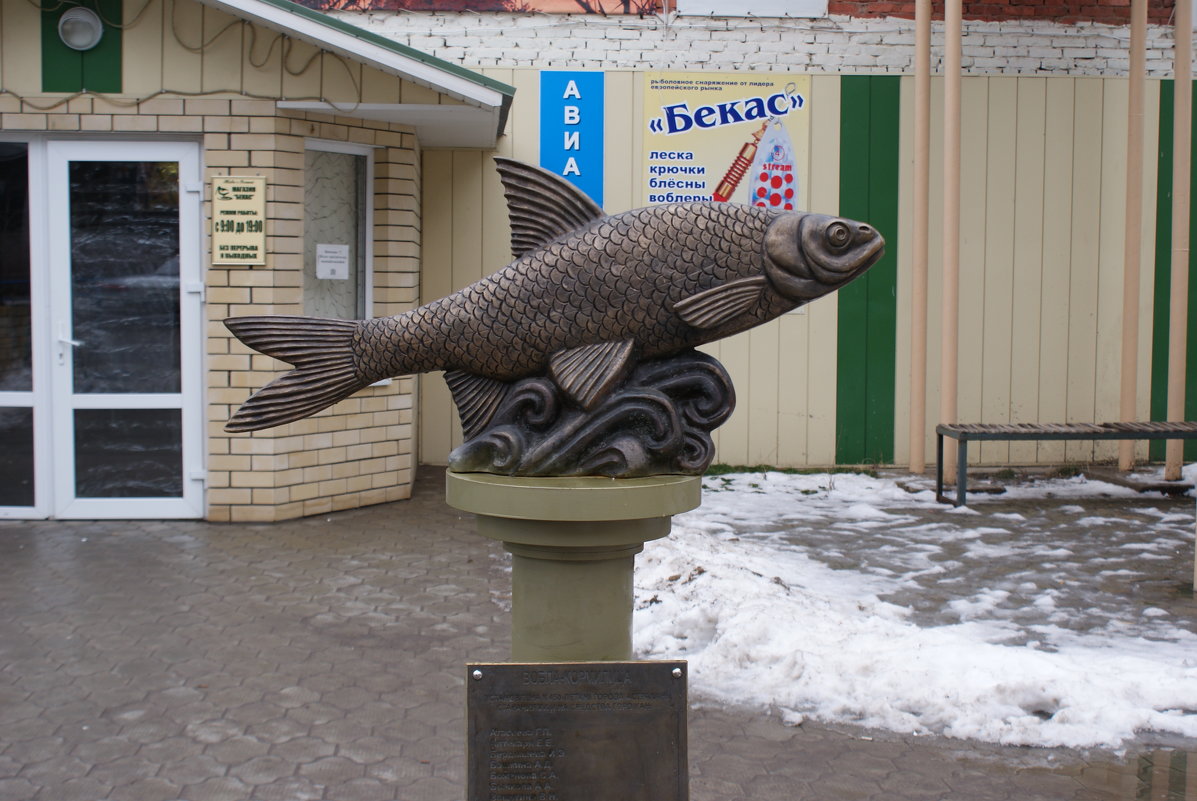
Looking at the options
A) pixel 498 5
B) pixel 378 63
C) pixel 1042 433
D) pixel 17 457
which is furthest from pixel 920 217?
pixel 17 457

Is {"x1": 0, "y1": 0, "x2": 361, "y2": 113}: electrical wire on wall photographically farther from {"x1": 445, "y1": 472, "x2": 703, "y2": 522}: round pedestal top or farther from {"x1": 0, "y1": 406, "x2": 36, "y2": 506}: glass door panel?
{"x1": 445, "y1": 472, "x2": 703, "y2": 522}: round pedestal top

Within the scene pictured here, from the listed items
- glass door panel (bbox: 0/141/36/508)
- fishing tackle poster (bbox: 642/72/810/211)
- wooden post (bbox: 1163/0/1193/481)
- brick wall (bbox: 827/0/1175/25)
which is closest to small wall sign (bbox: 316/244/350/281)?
glass door panel (bbox: 0/141/36/508)

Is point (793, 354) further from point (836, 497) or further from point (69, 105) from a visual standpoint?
point (69, 105)

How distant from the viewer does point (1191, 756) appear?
3.61m

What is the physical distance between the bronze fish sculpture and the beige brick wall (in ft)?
13.9

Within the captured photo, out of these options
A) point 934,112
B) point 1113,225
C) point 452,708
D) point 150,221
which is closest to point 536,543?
point 452,708

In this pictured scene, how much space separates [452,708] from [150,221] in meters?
4.14

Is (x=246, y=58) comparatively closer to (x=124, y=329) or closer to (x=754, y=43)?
(x=124, y=329)

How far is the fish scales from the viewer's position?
Result: 8.36ft

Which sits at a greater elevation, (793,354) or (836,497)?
(793,354)

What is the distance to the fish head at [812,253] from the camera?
2.53 metres

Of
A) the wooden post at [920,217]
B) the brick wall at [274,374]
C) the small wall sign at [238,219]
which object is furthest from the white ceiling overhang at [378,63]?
the wooden post at [920,217]

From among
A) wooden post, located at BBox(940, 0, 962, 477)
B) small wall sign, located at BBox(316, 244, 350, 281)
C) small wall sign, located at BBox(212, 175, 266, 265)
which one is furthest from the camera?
wooden post, located at BBox(940, 0, 962, 477)

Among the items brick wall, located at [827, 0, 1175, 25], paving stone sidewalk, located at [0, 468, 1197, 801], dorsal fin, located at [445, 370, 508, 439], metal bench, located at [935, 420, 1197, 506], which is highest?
brick wall, located at [827, 0, 1175, 25]
